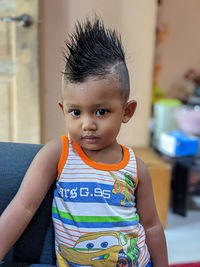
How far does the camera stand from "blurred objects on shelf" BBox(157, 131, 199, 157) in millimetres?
1983

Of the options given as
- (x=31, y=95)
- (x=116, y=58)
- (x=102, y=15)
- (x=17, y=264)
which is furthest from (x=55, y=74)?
(x=17, y=264)

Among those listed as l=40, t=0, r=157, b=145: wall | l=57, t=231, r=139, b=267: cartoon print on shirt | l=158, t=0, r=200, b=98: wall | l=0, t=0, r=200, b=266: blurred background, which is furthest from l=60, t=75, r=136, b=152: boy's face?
l=158, t=0, r=200, b=98: wall

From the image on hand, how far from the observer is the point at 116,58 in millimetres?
731

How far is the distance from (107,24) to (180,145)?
937 millimetres

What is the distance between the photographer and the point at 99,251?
0.72 meters

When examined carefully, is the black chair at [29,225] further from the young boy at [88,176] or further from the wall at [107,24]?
the wall at [107,24]

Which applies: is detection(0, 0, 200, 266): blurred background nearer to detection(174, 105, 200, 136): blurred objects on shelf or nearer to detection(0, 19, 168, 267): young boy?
detection(174, 105, 200, 136): blurred objects on shelf

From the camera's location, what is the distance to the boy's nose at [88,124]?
2.26 ft

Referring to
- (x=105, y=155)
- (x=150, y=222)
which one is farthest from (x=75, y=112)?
(x=150, y=222)

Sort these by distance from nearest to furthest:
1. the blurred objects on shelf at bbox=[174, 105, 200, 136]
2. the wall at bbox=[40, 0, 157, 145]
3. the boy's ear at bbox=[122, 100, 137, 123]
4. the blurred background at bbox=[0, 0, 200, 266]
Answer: the boy's ear at bbox=[122, 100, 137, 123] → the blurred background at bbox=[0, 0, 200, 266] → the wall at bbox=[40, 0, 157, 145] → the blurred objects on shelf at bbox=[174, 105, 200, 136]

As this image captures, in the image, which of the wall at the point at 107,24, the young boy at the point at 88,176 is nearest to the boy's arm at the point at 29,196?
the young boy at the point at 88,176

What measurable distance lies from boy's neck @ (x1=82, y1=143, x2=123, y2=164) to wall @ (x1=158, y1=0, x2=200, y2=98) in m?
2.28

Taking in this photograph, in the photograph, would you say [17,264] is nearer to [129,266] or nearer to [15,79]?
[129,266]

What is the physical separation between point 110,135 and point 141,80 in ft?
4.70
